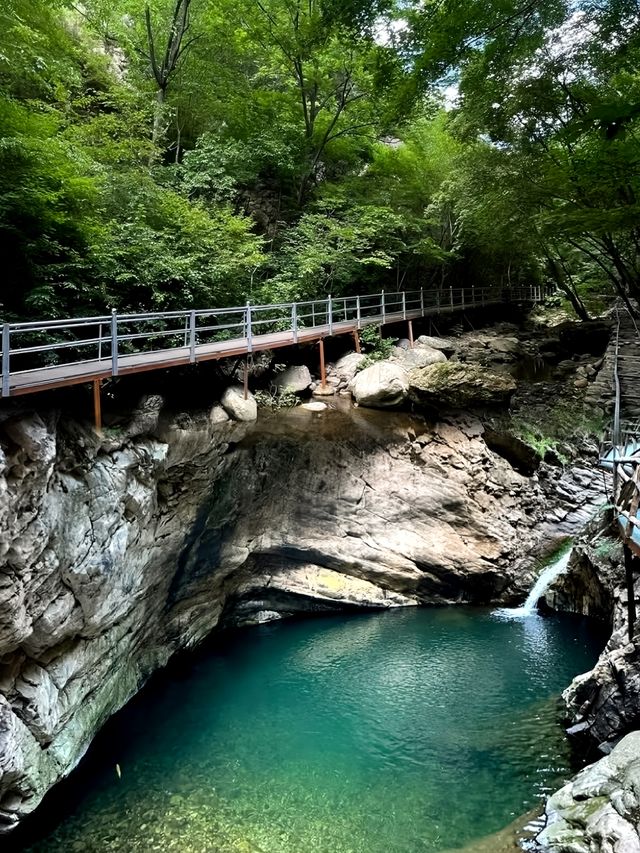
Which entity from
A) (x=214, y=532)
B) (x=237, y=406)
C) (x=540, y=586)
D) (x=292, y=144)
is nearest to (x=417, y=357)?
(x=540, y=586)

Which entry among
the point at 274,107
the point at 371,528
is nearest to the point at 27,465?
the point at 371,528

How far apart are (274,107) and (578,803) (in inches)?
855

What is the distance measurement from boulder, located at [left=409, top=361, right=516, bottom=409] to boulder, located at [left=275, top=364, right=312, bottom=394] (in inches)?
110

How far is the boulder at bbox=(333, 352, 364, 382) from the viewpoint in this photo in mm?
15227

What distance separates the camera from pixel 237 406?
11.0m

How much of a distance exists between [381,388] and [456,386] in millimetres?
2032

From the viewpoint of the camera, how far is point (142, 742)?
916cm

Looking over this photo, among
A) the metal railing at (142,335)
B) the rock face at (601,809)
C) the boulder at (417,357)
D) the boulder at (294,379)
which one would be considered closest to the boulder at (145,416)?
the metal railing at (142,335)

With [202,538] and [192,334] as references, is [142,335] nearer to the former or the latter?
[192,334]

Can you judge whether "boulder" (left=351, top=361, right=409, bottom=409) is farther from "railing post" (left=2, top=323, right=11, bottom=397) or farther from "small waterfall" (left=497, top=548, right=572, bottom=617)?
"railing post" (left=2, top=323, right=11, bottom=397)

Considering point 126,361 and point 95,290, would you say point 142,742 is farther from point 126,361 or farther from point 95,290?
point 95,290

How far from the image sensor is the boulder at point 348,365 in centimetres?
1523

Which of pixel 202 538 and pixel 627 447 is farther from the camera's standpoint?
pixel 202 538

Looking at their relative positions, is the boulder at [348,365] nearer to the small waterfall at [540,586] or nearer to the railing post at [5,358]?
the small waterfall at [540,586]
